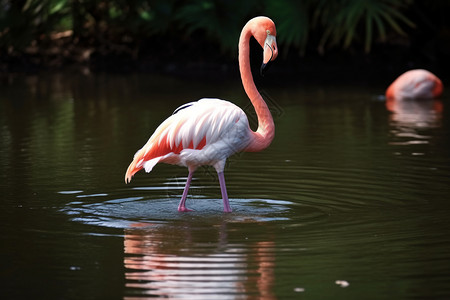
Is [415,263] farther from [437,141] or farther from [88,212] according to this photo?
[437,141]

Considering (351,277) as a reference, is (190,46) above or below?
above

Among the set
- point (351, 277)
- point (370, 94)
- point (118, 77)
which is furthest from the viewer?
point (118, 77)

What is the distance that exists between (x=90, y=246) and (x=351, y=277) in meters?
1.33

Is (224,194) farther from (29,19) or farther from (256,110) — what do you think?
(29,19)

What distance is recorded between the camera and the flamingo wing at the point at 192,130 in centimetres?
511

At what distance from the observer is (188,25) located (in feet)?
55.1

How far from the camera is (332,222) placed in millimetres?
4961

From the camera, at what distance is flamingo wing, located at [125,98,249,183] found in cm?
511

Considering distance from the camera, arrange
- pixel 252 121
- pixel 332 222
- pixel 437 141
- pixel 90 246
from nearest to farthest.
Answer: pixel 90 246
pixel 332 222
pixel 437 141
pixel 252 121

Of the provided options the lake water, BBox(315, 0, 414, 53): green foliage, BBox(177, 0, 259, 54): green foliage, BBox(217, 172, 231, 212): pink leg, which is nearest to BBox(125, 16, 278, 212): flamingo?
BBox(217, 172, 231, 212): pink leg

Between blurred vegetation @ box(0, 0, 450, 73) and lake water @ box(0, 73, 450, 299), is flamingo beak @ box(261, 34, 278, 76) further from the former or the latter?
blurred vegetation @ box(0, 0, 450, 73)

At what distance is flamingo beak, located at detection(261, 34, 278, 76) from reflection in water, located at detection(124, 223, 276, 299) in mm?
891

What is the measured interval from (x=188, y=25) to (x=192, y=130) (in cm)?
1188

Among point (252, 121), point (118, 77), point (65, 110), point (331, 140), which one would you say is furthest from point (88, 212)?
point (118, 77)
